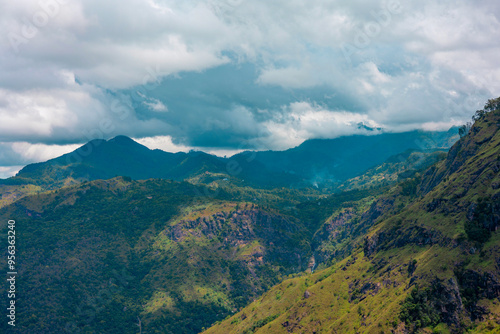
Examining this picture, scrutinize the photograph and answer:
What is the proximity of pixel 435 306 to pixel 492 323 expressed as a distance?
27.8 meters

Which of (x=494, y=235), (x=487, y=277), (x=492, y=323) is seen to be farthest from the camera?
(x=494, y=235)

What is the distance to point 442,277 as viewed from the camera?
199750 millimetres

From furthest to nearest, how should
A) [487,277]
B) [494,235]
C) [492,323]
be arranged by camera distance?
[494,235]
[487,277]
[492,323]

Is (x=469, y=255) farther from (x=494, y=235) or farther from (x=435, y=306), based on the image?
(x=435, y=306)

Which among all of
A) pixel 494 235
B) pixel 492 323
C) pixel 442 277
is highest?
pixel 494 235

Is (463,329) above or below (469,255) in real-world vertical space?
below

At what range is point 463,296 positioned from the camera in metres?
189

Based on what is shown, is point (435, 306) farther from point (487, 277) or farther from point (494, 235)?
point (494, 235)

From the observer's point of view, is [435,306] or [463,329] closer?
[463,329]

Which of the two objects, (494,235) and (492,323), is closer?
(492,323)

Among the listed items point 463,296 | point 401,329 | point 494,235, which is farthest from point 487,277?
point 401,329

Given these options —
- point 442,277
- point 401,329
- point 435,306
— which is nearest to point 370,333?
point 401,329

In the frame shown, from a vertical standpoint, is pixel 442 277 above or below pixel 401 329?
above

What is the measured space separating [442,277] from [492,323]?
33410mm
